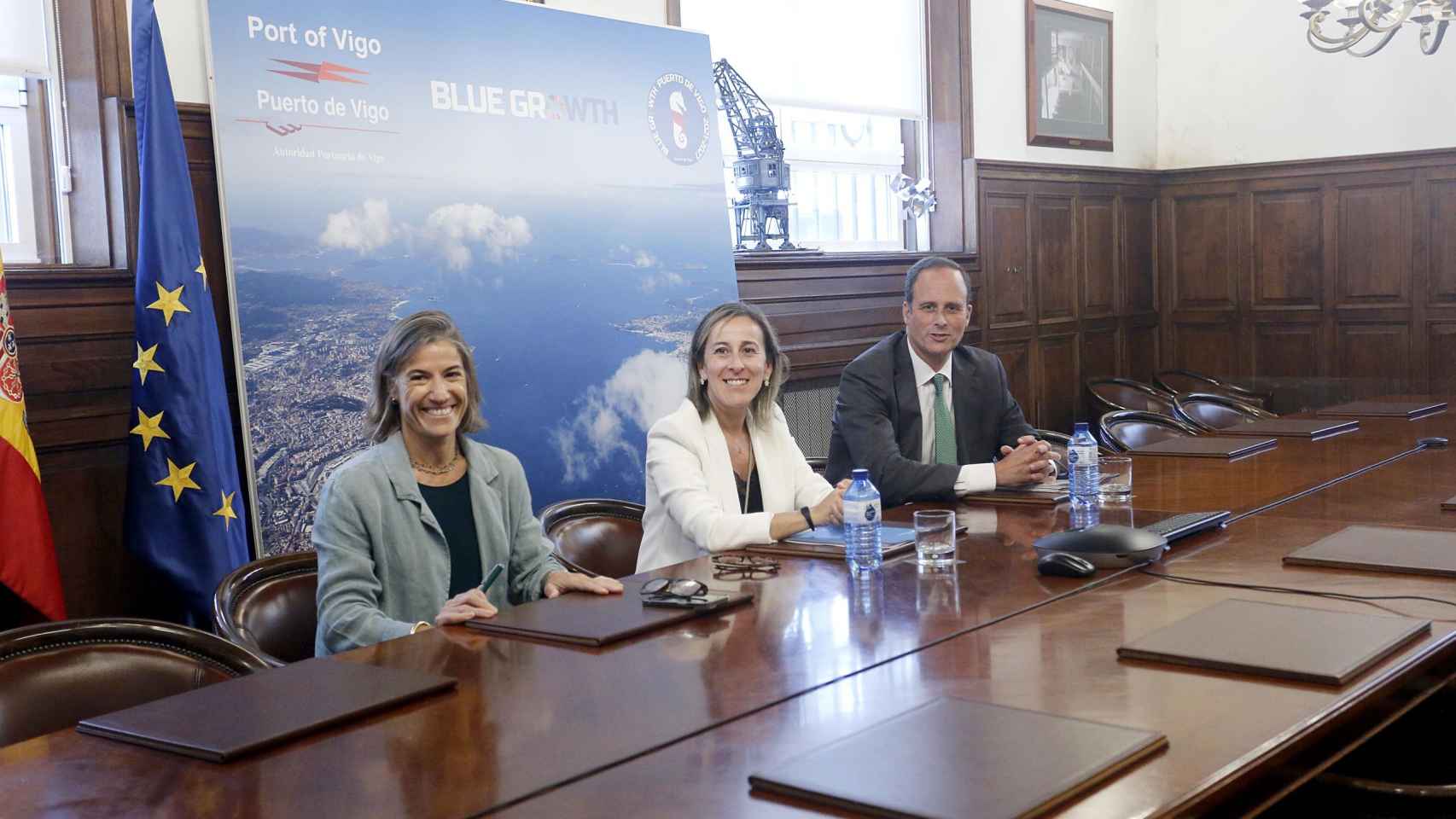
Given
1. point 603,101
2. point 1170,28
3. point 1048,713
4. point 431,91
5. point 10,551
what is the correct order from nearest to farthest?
point 1048,713 < point 10,551 < point 431,91 < point 603,101 < point 1170,28

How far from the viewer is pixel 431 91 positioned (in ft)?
14.2

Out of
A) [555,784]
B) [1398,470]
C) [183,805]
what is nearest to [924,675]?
[555,784]

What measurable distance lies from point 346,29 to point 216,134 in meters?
0.53

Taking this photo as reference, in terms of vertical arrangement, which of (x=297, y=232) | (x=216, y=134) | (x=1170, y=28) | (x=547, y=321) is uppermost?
(x=1170, y=28)

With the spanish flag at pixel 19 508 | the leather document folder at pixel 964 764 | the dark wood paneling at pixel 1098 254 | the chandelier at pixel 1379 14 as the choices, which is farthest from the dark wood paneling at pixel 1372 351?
the leather document folder at pixel 964 764

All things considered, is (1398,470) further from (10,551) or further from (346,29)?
(10,551)

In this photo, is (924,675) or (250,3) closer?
(924,675)

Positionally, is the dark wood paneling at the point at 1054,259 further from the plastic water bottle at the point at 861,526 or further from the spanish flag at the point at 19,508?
the spanish flag at the point at 19,508

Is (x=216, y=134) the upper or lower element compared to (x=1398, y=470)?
upper

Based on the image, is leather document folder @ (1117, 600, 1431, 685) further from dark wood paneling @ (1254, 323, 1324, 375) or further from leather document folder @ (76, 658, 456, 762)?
dark wood paneling @ (1254, 323, 1324, 375)

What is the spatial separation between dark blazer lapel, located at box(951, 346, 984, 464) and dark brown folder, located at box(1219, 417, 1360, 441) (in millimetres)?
1051

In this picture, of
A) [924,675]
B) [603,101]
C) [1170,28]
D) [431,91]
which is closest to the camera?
[924,675]

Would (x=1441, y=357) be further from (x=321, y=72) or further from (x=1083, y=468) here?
(x=321, y=72)

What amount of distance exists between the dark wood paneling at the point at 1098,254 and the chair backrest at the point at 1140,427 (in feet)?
8.97
